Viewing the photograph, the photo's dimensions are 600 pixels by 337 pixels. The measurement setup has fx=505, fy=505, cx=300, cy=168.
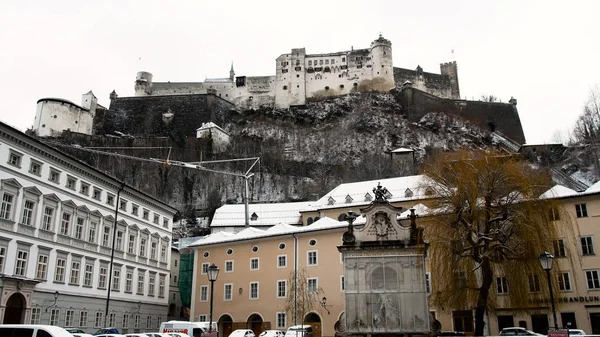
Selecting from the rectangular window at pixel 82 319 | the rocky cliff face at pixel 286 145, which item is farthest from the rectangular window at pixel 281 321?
the rocky cliff face at pixel 286 145

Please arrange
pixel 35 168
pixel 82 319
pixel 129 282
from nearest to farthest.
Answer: pixel 35 168
pixel 82 319
pixel 129 282

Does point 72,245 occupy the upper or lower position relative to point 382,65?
lower

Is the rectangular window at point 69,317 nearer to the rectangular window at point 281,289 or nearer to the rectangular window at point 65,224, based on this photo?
the rectangular window at point 65,224

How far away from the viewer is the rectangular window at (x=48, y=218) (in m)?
31.7

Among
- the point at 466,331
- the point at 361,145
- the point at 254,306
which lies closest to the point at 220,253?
the point at 254,306

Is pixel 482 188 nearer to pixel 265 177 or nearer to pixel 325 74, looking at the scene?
pixel 265 177

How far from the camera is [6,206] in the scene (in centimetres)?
2873

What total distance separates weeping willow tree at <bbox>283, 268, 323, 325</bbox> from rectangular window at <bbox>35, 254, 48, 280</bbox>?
1756cm

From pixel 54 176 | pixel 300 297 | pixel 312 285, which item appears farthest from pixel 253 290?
pixel 54 176

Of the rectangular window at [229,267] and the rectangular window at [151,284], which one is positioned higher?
the rectangular window at [229,267]

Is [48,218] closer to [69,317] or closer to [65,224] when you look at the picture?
[65,224]

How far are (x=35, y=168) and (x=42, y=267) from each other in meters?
6.14

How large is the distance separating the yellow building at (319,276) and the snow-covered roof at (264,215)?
10.9m

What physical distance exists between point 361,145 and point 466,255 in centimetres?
7477
